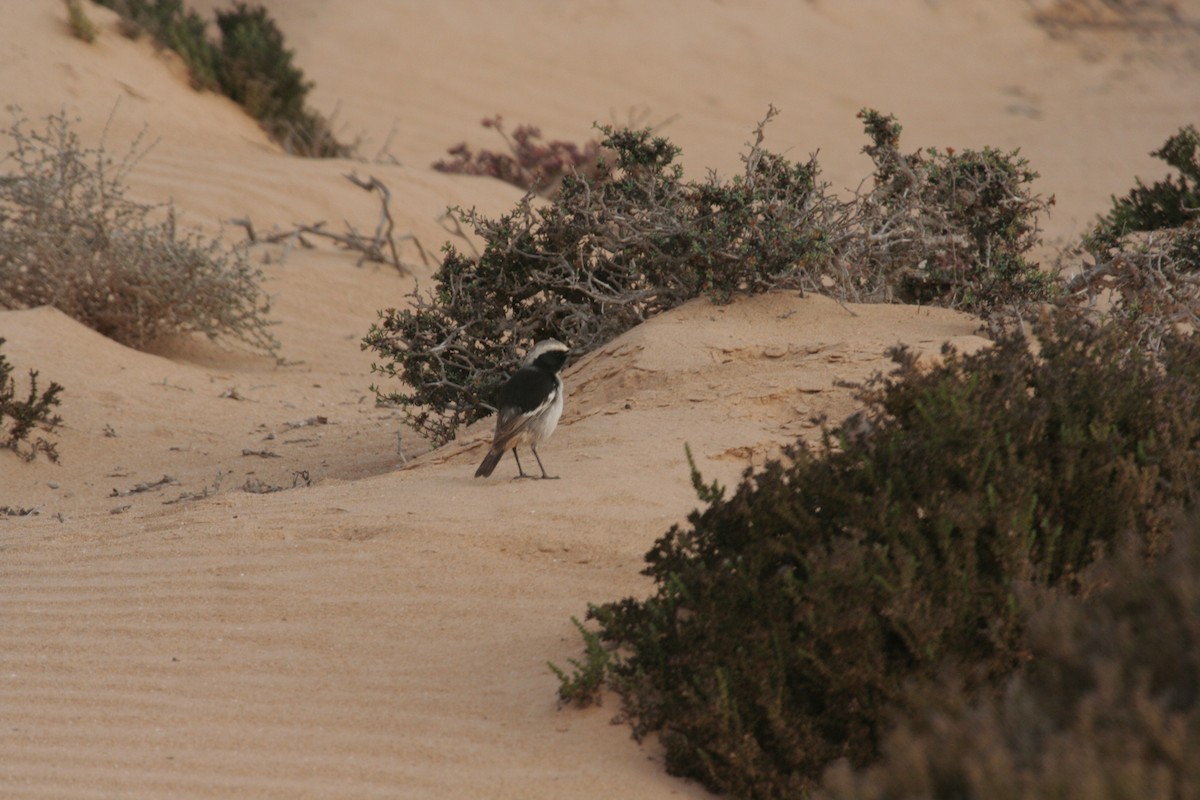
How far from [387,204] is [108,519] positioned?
24.9ft

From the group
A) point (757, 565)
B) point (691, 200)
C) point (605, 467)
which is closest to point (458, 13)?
point (691, 200)

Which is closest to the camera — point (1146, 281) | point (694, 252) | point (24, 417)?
point (1146, 281)

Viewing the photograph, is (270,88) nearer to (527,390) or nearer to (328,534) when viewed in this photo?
(527,390)

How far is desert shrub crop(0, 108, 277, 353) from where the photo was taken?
32.2 feet

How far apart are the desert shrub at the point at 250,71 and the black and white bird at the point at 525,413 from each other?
41.4 feet

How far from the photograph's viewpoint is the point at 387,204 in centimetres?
1330

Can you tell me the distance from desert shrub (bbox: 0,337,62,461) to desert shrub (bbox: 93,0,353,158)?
10.0 m

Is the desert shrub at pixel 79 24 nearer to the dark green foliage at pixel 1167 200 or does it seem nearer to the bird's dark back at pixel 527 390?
the dark green foliage at pixel 1167 200

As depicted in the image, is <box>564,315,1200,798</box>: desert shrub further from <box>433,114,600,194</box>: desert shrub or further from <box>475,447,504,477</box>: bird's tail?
<box>433,114,600,194</box>: desert shrub

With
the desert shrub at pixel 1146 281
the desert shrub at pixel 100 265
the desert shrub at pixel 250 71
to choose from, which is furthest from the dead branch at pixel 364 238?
the desert shrub at pixel 1146 281

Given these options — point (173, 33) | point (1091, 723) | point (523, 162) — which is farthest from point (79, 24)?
point (1091, 723)

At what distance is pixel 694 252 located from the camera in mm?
6895

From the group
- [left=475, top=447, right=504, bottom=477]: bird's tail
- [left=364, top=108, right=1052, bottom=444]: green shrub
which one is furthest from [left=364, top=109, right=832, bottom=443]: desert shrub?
[left=475, top=447, right=504, bottom=477]: bird's tail

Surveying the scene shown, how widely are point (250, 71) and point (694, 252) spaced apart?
1265cm
